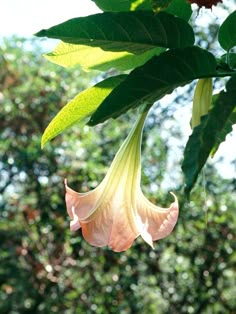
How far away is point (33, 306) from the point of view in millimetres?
4426

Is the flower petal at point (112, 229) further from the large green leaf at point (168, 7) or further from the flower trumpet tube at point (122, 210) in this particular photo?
the large green leaf at point (168, 7)

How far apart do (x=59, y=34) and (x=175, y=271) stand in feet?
12.5

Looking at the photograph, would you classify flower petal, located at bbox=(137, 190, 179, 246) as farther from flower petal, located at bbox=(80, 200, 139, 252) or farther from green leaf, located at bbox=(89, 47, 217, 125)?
green leaf, located at bbox=(89, 47, 217, 125)

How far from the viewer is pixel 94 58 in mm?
768

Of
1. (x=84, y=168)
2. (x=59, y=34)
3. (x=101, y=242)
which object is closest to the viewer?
(x=59, y=34)

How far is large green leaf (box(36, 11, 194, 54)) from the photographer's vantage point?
0.62 metres

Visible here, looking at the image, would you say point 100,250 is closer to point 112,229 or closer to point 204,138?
Result: point 112,229

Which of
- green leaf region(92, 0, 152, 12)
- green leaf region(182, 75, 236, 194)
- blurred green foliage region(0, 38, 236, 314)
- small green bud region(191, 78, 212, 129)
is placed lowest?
blurred green foliage region(0, 38, 236, 314)

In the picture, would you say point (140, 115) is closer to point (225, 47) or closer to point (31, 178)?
point (225, 47)

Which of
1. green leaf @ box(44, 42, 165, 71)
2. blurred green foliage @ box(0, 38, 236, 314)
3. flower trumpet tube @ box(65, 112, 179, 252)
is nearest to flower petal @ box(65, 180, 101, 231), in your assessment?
flower trumpet tube @ box(65, 112, 179, 252)

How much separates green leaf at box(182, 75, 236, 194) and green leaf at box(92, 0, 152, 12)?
150 mm

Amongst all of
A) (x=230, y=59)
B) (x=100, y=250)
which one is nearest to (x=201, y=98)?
(x=230, y=59)

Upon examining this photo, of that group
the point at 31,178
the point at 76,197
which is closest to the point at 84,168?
the point at 31,178

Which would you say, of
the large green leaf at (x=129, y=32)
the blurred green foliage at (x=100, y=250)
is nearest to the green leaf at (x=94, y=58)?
the large green leaf at (x=129, y=32)
